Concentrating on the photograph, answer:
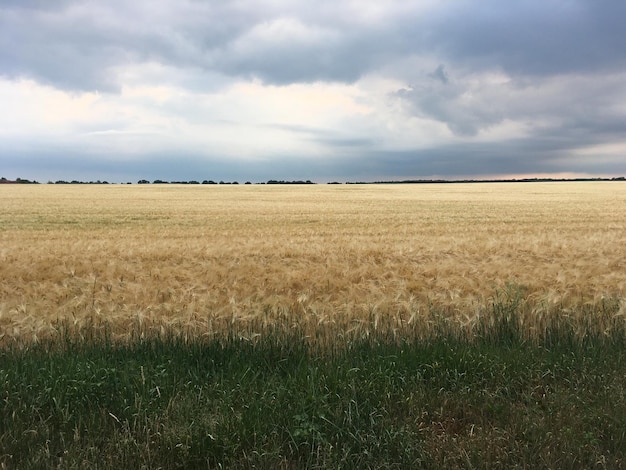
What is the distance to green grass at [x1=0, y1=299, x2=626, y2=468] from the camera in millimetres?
2922

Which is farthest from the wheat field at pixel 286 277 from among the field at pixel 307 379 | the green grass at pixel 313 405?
the green grass at pixel 313 405

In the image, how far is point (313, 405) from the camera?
3350 mm

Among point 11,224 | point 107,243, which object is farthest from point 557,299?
point 11,224

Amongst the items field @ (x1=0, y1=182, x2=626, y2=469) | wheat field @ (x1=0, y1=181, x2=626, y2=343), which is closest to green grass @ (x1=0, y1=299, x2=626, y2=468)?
field @ (x1=0, y1=182, x2=626, y2=469)

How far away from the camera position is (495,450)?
2.98 meters

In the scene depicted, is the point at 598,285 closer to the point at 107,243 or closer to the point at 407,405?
the point at 407,405

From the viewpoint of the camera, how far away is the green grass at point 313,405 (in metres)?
2.92

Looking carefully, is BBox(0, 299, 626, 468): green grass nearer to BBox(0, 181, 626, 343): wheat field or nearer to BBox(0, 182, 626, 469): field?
BBox(0, 182, 626, 469): field

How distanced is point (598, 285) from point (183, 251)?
998 centimetres

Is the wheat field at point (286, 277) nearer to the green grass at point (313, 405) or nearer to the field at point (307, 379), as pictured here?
the field at point (307, 379)

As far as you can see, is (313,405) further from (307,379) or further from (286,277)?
(286,277)

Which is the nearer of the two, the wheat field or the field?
the field

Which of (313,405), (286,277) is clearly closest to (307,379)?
(313,405)

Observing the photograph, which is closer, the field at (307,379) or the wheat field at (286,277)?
the field at (307,379)
